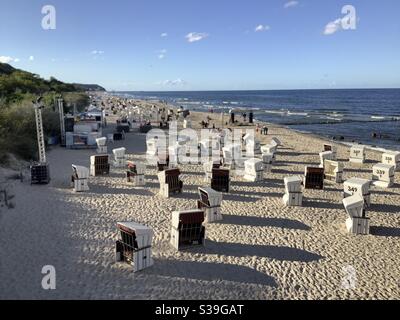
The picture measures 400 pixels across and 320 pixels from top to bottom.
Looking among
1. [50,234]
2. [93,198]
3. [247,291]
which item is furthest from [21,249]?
[247,291]

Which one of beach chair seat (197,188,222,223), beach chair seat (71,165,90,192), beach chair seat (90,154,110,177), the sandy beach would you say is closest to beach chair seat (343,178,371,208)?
the sandy beach

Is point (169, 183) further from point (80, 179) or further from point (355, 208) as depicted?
point (355, 208)

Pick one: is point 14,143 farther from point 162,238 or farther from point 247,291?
point 247,291

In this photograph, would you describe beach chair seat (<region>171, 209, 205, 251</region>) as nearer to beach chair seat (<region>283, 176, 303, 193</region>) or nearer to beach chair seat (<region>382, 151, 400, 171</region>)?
beach chair seat (<region>283, 176, 303, 193</region>)

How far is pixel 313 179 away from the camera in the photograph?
47.4 feet

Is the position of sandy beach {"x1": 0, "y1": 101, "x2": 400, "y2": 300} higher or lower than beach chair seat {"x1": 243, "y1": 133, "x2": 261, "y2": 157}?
lower

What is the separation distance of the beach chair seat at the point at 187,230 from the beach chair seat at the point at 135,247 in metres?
0.99

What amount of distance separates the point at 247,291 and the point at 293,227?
3.81 m

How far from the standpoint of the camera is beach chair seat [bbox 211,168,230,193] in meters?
13.6

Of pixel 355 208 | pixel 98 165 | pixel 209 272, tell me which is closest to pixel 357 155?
pixel 355 208

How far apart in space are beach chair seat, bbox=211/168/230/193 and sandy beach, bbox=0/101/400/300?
A: 475 mm

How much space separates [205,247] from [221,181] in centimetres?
499

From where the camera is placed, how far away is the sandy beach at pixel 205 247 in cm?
705

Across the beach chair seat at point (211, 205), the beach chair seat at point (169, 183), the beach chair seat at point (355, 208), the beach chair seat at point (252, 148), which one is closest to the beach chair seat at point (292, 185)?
the beach chair seat at point (355, 208)
